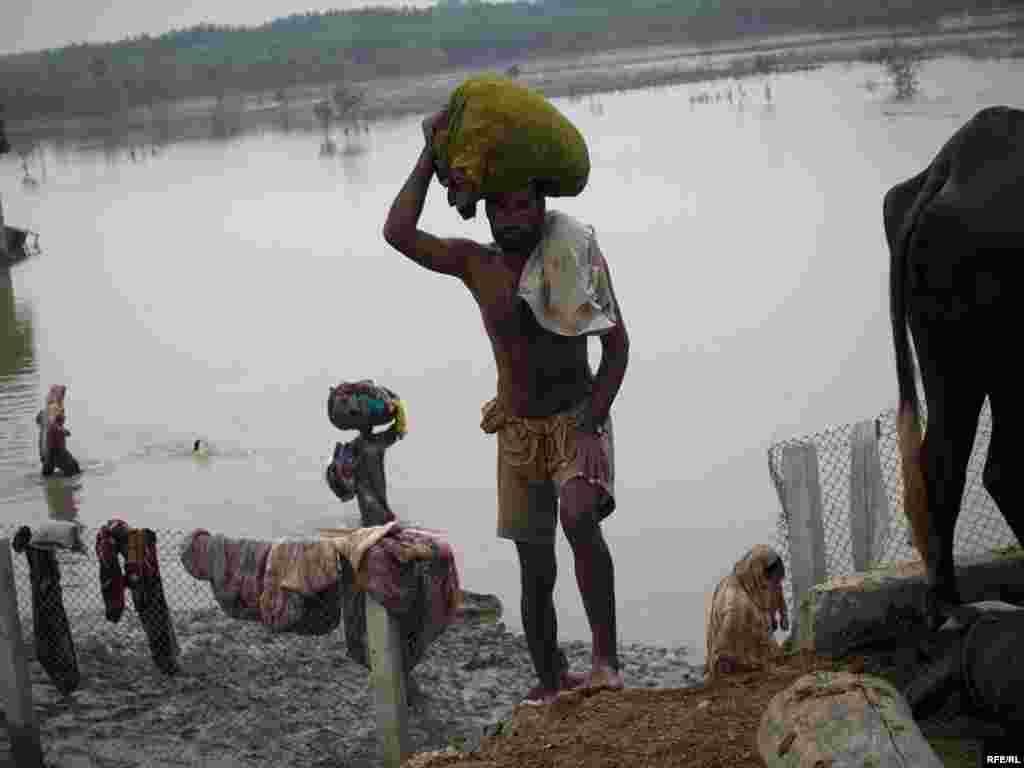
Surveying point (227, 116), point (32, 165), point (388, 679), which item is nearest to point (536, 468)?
point (388, 679)

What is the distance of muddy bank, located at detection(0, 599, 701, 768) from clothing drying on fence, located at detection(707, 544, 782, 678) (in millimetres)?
1421

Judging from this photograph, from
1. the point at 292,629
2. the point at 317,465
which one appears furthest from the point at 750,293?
the point at 292,629

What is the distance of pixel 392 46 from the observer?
163 feet

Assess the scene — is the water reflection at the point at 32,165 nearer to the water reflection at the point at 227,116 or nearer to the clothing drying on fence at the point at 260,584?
the water reflection at the point at 227,116

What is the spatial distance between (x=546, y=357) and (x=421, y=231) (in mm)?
529

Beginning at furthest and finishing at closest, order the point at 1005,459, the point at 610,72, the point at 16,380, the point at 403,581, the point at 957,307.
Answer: the point at 610,72 < the point at 16,380 < the point at 403,581 < the point at 1005,459 < the point at 957,307

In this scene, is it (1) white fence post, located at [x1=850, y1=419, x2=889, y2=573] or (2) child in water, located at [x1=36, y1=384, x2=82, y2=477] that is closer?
(1) white fence post, located at [x1=850, y1=419, x2=889, y2=573]

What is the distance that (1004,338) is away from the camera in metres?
4.24

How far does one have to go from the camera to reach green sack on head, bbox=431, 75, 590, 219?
5188mm

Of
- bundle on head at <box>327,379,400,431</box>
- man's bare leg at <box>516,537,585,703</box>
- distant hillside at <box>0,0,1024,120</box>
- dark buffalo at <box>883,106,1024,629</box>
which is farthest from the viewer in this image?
distant hillside at <box>0,0,1024,120</box>

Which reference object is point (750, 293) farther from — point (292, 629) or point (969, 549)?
point (292, 629)

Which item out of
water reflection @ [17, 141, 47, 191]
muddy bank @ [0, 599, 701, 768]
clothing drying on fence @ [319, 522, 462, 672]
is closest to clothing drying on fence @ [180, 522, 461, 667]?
clothing drying on fence @ [319, 522, 462, 672]

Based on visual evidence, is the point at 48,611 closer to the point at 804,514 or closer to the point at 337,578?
the point at 337,578

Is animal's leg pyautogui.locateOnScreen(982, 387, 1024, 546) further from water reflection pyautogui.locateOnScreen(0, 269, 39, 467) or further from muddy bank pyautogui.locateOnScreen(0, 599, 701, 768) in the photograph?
water reflection pyautogui.locateOnScreen(0, 269, 39, 467)
